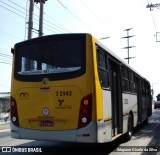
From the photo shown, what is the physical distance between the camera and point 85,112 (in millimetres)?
8031

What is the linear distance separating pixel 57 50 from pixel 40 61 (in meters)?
0.56

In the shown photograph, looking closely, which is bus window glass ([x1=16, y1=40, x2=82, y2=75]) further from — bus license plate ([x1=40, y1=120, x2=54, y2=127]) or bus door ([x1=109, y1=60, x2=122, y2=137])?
bus door ([x1=109, y1=60, x2=122, y2=137])

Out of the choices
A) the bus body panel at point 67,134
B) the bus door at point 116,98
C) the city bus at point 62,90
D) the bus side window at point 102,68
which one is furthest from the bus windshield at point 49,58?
the bus door at point 116,98

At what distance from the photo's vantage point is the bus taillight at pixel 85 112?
7.99 metres

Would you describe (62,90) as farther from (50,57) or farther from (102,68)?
(102,68)

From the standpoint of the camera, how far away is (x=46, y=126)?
8.34 metres

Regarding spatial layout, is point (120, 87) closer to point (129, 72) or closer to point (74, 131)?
point (129, 72)

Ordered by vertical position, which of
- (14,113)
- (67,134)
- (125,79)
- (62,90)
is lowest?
(67,134)

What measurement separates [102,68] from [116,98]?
2038 millimetres

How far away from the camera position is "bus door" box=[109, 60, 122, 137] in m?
10.2

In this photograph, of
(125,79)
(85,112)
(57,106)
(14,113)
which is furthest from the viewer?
(125,79)

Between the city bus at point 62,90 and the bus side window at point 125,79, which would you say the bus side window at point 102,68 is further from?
the bus side window at point 125,79

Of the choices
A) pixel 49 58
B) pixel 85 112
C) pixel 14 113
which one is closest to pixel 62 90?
pixel 85 112

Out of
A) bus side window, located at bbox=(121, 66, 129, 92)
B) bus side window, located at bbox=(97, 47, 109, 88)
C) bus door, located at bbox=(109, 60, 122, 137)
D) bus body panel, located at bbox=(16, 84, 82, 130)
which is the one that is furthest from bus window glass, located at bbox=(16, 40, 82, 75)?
bus side window, located at bbox=(121, 66, 129, 92)
